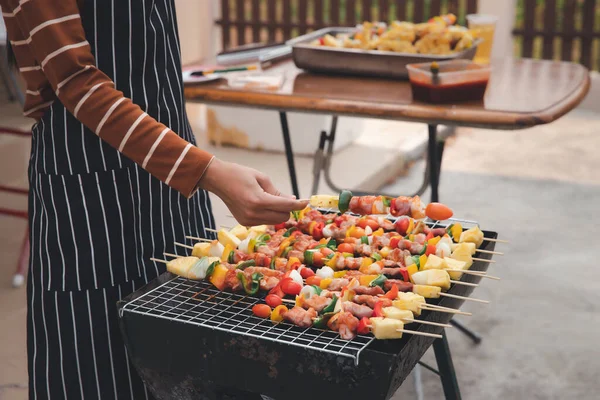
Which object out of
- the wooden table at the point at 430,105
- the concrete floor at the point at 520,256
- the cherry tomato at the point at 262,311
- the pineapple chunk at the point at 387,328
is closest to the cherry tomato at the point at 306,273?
the cherry tomato at the point at 262,311

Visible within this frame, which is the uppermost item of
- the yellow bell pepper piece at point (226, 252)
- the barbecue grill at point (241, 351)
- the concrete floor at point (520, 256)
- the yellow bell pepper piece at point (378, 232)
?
the yellow bell pepper piece at point (378, 232)

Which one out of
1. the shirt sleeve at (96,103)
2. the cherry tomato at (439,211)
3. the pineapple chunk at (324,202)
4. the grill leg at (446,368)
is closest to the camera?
the shirt sleeve at (96,103)

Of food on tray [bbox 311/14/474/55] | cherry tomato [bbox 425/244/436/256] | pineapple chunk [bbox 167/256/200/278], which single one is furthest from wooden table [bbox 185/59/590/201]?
pineapple chunk [bbox 167/256/200/278]

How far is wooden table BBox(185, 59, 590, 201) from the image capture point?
2.53 meters

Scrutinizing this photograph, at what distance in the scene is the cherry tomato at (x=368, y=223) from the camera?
2.00 m

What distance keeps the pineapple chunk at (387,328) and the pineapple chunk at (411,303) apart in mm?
90

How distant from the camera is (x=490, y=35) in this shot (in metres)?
3.39

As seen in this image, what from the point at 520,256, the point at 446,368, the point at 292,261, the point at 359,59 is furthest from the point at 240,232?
the point at 520,256

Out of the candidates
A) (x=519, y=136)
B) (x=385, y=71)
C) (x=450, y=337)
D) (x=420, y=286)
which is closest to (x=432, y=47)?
(x=385, y=71)

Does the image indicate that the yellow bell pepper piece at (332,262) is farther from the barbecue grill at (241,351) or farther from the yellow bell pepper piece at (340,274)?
the barbecue grill at (241,351)

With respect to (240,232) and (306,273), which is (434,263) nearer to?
(306,273)

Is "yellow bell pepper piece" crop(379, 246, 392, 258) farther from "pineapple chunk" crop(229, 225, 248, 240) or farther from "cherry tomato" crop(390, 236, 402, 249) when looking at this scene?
"pineapple chunk" crop(229, 225, 248, 240)

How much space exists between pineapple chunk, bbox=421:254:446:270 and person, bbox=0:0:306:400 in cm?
33

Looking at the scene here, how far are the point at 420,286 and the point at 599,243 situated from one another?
3.40 meters
